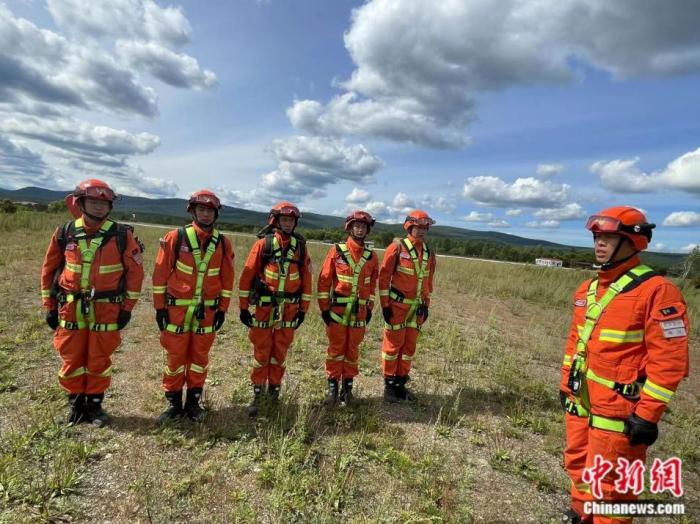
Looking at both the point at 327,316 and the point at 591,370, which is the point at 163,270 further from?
the point at 591,370

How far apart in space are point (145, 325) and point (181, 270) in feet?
16.4

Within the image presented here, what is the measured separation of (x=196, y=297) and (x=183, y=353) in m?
0.71

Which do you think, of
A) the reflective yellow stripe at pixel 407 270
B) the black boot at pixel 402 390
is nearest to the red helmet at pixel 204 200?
the reflective yellow stripe at pixel 407 270

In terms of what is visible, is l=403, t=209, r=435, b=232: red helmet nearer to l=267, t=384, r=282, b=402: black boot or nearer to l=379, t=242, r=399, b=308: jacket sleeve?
l=379, t=242, r=399, b=308: jacket sleeve

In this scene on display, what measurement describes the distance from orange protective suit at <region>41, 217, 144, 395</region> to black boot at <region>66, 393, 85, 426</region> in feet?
0.24

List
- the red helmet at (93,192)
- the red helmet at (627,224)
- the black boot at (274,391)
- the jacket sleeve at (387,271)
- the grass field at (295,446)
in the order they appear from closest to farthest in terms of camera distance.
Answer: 1. the red helmet at (627,224)
2. the grass field at (295,446)
3. the red helmet at (93,192)
4. the black boot at (274,391)
5. the jacket sleeve at (387,271)

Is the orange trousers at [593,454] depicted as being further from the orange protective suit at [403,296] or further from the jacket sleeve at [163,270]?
the jacket sleeve at [163,270]

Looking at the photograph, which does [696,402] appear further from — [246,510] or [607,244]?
[246,510]

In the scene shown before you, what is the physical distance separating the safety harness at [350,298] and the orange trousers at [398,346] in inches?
22.1

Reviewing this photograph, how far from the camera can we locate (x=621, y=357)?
118 inches

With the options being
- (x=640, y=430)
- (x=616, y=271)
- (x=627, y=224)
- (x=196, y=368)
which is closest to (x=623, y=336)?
(x=616, y=271)

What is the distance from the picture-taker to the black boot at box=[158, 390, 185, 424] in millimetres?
4577

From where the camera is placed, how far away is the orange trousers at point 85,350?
4.31 metres

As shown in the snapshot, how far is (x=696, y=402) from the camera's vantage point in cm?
719
